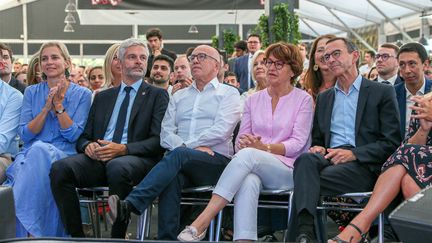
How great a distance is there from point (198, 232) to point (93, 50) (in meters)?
23.0

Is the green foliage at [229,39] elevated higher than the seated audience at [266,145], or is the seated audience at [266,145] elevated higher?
the green foliage at [229,39]

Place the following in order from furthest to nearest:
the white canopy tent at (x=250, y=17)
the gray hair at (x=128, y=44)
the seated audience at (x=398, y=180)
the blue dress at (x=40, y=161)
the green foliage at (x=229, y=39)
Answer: the green foliage at (x=229, y=39) → the white canopy tent at (x=250, y=17) → the gray hair at (x=128, y=44) → the blue dress at (x=40, y=161) → the seated audience at (x=398, y=180)

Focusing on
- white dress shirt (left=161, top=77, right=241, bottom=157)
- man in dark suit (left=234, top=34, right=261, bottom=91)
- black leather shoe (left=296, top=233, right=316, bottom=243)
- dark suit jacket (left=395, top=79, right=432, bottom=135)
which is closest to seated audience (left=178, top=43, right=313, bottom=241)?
white dress shirt (left=161, top=77, right=241, bottom=157)

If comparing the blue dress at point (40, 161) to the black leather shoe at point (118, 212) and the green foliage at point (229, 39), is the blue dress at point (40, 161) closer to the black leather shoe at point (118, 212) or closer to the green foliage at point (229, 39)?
the black leather shoe at point (118, 212)

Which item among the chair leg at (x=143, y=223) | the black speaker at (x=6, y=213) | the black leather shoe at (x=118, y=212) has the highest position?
the black speaker at (x=6, y=213)

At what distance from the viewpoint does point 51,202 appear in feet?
17.2

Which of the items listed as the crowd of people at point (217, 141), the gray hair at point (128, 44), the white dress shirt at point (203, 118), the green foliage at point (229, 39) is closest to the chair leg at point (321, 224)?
the crowd of people at point (217, 141)

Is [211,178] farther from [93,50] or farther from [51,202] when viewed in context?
[93,50]

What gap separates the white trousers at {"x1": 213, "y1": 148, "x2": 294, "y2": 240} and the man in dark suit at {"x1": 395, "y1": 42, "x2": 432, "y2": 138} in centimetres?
120

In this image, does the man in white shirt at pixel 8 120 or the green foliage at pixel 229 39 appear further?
the green foliage at pixel 229 39

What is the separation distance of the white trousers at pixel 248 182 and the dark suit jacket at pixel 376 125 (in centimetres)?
52

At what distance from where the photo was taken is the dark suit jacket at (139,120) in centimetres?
533

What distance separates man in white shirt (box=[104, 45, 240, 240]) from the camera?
4.79 m

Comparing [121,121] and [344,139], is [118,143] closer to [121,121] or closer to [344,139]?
[121,121]
